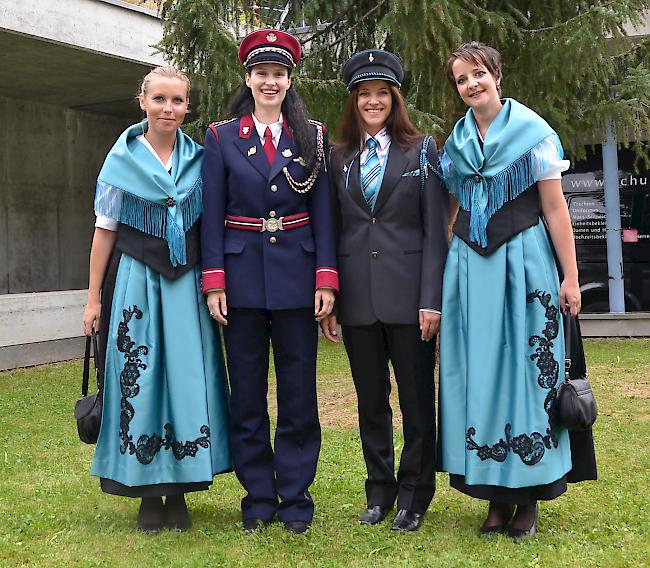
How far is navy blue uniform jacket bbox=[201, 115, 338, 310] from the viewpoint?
3.61 meters

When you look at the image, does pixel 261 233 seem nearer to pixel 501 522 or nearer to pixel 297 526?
pixel 297 526

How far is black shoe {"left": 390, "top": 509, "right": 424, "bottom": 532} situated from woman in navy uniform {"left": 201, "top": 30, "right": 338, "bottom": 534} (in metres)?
0.36

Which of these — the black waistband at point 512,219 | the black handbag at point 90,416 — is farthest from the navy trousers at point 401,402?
the black handbag at point 90,416

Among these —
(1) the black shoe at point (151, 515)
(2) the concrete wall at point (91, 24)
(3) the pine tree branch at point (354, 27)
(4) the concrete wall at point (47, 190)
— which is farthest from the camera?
(4) the concrete wall at point (47, 190)

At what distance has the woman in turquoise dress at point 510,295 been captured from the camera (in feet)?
11.3

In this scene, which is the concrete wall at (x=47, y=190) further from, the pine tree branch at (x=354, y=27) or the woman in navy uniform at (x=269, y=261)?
the woman in navy uniform at (x=269, y=261)

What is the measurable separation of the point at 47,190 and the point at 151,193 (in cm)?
1019

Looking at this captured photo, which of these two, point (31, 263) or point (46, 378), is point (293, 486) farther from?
point (31, 263)

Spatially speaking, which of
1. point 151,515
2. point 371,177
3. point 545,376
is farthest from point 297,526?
point 371,177

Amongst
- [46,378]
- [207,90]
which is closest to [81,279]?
[46,378]

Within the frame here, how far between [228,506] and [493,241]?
174 centimetres

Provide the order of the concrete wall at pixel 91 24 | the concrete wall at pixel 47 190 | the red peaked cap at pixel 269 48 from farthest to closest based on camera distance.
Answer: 1. the concrete wall at pixel 47 190
2. the concrete wall at pixel 91 24
3. the red peaked cap at pixel 269 48

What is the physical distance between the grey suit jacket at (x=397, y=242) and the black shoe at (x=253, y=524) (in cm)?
90

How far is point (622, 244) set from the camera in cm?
1177
